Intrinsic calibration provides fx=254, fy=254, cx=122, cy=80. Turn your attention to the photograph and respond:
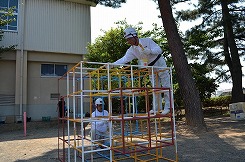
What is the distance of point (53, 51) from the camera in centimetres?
1722

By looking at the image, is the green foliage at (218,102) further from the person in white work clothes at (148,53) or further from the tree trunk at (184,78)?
the person in white work clothes at (148,53)

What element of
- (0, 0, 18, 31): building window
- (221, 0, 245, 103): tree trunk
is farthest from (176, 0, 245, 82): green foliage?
(0, 0, 18, 31): building window

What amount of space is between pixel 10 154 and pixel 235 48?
14876mm

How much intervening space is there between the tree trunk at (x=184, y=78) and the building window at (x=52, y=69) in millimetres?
10831

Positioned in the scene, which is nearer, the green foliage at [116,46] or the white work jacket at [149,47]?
the white work jacket at [149,47]

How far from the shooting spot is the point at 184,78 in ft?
28.7

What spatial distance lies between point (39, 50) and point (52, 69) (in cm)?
174

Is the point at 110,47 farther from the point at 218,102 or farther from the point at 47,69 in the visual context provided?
the point at 218,102

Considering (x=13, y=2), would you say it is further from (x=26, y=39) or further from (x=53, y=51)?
(x=53, y=51)

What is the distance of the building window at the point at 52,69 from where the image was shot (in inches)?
698

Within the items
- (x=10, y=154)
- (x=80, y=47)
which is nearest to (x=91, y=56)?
(x=80, y=47)

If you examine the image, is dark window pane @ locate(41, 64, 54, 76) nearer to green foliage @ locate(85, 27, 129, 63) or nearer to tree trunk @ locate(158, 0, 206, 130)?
green foliage @ locate(85, 27, 129, 63)

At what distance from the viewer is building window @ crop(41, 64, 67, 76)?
17.7m

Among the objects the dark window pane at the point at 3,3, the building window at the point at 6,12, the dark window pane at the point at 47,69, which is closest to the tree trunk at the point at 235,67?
the dark window pane at the point at 47,69
